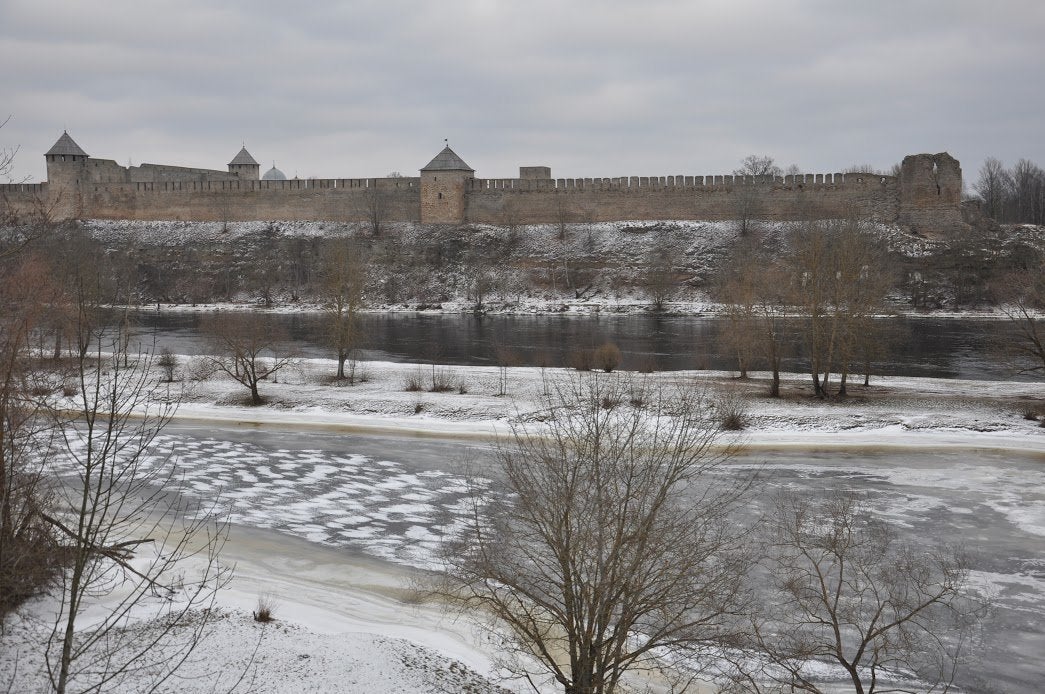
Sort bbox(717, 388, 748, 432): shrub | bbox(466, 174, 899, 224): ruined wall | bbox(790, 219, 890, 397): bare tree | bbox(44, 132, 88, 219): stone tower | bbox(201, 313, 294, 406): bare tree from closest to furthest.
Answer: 1. bbox(717, 388, 748, 432): shrub
2. bbox(790, 219, 890, 397): bare tree
3. bbox(201, 313, 294, 406): bare tree
4. bbox(466, 174, 899, 224): ruined wall
5. bbox(44, 132, 88, 219): stone tower

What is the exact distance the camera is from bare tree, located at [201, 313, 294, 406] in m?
18.5

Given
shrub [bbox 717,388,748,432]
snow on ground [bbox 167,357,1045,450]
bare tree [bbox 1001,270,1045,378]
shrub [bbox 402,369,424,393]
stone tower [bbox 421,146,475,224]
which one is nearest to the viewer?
snow on ground [bbox 167,357,1045,450]

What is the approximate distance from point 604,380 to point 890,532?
895cm

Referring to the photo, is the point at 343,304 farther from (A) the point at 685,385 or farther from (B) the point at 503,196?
(B) the point at 503,196

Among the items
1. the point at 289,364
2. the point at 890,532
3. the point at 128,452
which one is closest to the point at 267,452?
the point at 128,452

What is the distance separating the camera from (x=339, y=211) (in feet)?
158

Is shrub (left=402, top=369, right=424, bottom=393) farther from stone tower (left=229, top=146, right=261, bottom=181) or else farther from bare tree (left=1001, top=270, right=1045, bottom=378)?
stone tower (left=229, top=146, right=261, bottom=181)

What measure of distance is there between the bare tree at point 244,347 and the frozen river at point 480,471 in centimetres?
245

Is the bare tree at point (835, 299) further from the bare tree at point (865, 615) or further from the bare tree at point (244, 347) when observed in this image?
the bare tree at point (244, 347)

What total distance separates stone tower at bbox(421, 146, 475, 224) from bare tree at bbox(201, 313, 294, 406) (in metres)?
25.7

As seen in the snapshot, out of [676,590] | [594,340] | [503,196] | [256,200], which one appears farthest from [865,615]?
[256,200]

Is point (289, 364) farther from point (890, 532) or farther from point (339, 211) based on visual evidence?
point (339, 211)

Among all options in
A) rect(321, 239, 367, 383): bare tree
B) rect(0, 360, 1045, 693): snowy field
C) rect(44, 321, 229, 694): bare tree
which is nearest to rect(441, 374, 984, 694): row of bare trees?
rect(0, 360, 1045, 693): snowy field

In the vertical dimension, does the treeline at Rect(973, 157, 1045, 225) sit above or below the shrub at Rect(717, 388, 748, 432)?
above
